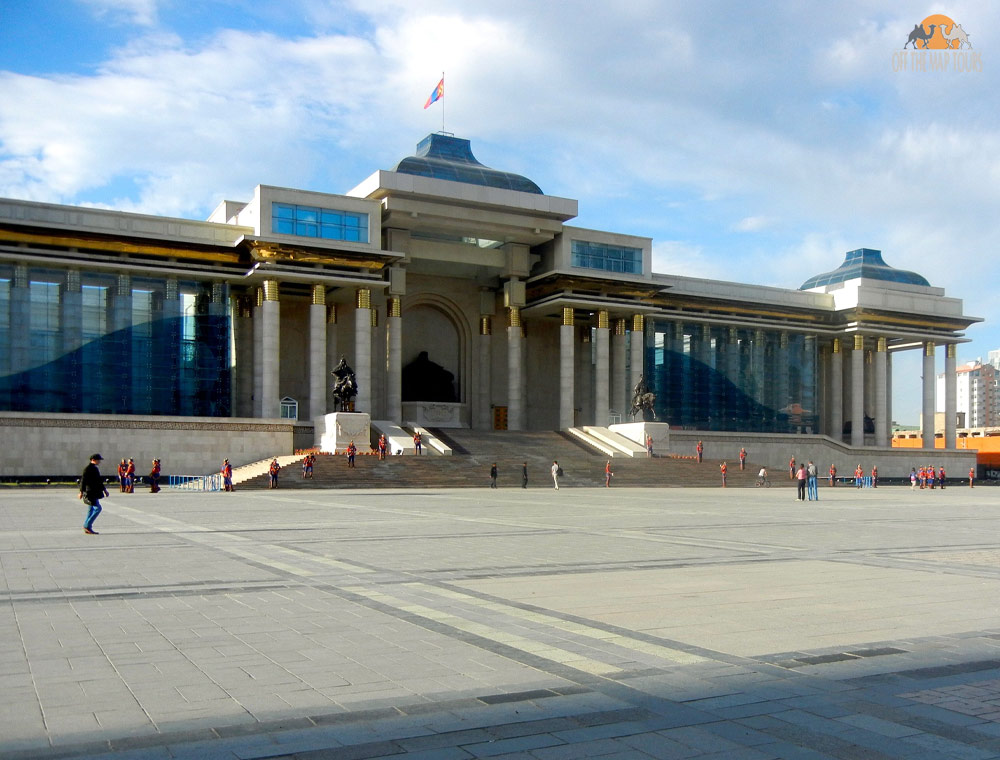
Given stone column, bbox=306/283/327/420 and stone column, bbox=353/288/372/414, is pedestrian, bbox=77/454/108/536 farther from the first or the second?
stone column, bbox=353/288/372/414

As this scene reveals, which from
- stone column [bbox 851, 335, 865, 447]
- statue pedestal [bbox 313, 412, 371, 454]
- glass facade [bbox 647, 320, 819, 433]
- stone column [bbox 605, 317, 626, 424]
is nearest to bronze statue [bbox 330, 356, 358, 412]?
statue pedestal [bbox 313, 412, 371, 454]

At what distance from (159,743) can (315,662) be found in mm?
1942

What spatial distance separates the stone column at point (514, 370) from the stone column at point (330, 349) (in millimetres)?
10123

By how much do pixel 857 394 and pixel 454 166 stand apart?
1256 inches

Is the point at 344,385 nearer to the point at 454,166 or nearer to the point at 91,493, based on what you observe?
the point at 454,166

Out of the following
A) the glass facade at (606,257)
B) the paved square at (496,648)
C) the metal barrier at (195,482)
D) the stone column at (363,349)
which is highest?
the glass facade at (606,257)

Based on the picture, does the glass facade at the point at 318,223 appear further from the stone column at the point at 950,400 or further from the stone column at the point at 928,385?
the stone column at the point at 950,400

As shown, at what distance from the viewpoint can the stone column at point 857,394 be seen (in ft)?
216

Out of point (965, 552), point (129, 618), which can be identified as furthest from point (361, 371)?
point (129, 618)

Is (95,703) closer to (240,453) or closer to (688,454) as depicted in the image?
(240,453)

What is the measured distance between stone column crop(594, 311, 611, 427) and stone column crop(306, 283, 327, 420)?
16.4m

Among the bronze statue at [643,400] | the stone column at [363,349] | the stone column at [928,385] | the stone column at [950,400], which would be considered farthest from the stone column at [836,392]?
the stone column at [363,349]

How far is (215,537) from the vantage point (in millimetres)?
16828

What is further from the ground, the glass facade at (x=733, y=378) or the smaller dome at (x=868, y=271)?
the smaller dome at (x=868, y=271)
